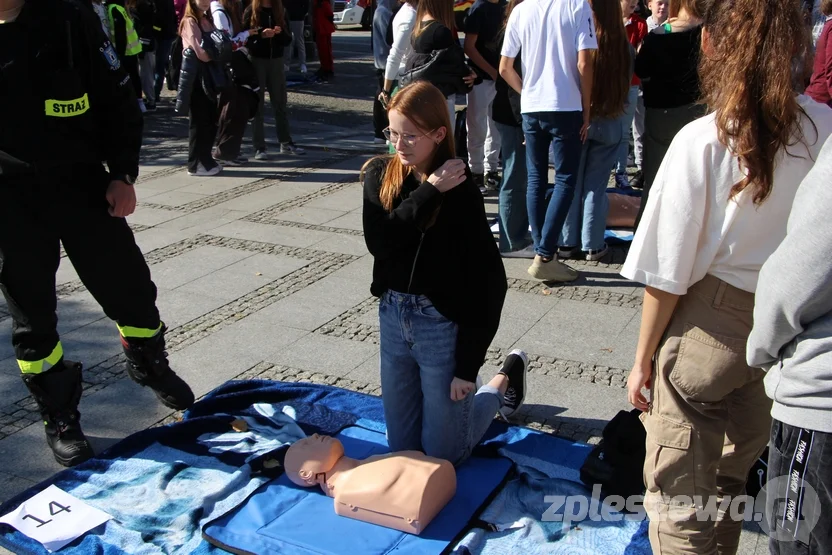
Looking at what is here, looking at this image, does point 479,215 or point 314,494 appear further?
point 314,494

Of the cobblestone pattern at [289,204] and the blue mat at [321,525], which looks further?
the cobblestone pattern at [289,204]

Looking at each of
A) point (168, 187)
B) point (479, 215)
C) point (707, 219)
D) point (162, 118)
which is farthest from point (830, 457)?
point (162, 118)

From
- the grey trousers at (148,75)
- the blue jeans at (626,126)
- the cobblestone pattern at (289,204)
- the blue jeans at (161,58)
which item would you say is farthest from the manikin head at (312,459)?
the blue jeans at (161,58)

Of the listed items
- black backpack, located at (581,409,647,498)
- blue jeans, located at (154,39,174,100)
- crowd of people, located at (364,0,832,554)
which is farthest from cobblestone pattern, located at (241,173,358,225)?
blue jeans, located at (154,39,174,100)

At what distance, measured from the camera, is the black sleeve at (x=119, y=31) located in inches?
395

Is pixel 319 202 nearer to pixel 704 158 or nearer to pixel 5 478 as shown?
pixel 5 478

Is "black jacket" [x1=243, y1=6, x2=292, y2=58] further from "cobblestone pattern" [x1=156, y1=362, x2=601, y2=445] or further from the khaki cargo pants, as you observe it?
the khaki cargo pants

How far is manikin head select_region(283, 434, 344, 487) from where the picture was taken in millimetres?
3205

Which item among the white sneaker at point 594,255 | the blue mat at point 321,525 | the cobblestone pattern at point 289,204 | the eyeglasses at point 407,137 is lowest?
the blue mat at point 321,525

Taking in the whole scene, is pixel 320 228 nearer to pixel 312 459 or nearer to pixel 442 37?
pixel 442 37

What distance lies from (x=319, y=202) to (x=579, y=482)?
16.2 feet

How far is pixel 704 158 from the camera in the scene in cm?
211

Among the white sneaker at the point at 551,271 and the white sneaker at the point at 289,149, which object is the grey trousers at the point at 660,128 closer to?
the white sneaker at the point at 551,271

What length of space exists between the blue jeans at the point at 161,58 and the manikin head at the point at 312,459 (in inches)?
441
